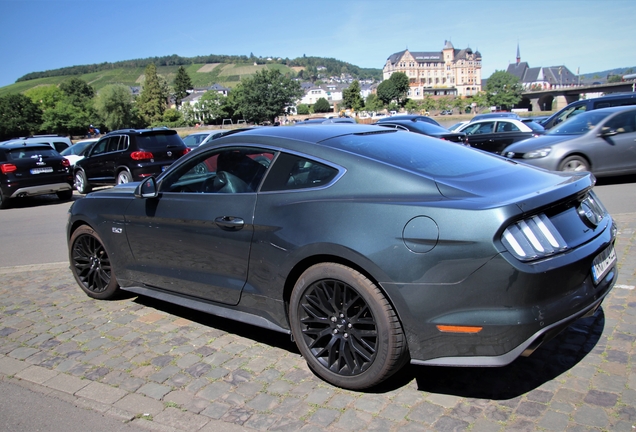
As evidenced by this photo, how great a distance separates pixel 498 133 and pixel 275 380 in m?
14.3

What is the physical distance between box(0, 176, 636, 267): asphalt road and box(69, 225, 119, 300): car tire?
217cm

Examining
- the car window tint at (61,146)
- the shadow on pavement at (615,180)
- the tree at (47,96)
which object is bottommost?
the shadow on pavement at (615,180)

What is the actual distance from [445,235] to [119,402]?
2.26m

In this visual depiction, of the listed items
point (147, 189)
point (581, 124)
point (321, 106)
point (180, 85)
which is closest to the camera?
point (147, 189)

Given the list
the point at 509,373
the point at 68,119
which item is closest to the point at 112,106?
the point at 68,119

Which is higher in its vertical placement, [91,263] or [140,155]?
[140,155]

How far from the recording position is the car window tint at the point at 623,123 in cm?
1071

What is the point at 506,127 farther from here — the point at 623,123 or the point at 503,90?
the point at 503,90

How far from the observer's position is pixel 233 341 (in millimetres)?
4219

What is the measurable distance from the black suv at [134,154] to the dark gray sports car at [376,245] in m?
10.6

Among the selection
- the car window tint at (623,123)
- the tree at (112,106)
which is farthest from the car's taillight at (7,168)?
the tree at (112,106)

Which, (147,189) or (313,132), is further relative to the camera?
(147,189)

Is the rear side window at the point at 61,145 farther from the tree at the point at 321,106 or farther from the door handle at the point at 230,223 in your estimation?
the tree at the point at 321,106

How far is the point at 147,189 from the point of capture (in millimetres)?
4570
